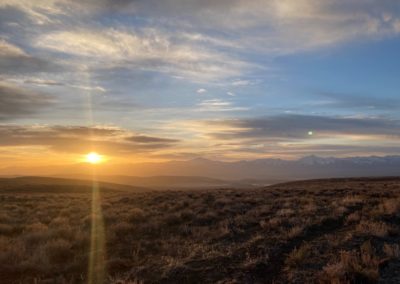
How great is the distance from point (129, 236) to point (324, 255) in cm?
850

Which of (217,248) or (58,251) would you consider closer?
(217,248)

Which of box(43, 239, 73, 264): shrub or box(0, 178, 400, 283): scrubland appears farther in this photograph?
box(43, 239, 73, 264): shrub

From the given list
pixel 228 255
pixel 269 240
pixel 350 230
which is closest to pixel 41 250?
pixel 228 255

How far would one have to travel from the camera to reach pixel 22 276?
12.0 metres

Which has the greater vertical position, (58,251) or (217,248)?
(217,248)

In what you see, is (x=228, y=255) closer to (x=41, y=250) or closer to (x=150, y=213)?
(x=41, y=250)

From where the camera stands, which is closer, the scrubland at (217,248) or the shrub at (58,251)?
the scrubland at (217,248)

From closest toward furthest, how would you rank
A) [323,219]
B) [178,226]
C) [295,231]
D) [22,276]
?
[22,276] < [295,231] < [323,219] < [178,226]

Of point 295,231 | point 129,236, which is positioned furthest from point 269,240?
point 129,236

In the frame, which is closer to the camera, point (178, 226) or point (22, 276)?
point (22, 276)

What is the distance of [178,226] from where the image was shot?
19.1 meters

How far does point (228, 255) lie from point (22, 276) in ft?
18.5

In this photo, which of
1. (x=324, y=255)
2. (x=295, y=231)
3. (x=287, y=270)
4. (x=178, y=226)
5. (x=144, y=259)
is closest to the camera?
(x=287, y=270)

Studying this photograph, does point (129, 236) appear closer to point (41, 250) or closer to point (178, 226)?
point (178, 226)
